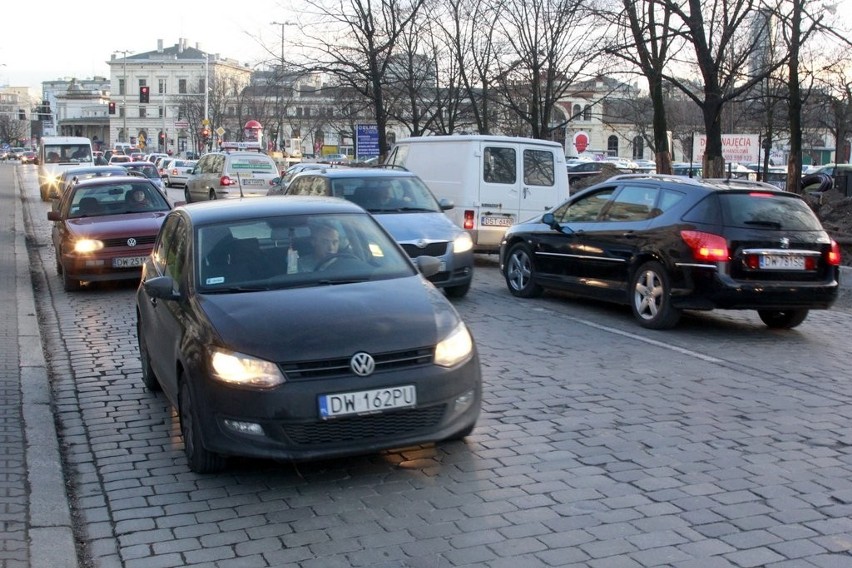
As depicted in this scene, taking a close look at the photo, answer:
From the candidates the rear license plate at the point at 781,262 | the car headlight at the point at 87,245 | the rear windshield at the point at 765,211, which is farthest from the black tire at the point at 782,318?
the car headlight at the point at 87,245

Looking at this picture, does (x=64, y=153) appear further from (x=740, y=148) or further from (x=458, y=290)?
(x=458, y=290)

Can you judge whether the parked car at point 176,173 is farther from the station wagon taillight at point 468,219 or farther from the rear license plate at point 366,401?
the rear license plate at point 366,401

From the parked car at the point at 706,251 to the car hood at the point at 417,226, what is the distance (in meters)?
1.83

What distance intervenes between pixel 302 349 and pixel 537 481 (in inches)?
59.2

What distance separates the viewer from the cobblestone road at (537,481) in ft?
15.3

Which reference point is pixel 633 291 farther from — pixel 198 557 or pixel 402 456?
pixel 198 557

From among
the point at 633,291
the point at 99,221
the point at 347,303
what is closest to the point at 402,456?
the point at 347,303

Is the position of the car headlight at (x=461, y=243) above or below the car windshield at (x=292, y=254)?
below

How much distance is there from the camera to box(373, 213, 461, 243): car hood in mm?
12281

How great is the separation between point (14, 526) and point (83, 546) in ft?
1.38

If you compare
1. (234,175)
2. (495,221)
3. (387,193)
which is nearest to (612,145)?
(234,175)

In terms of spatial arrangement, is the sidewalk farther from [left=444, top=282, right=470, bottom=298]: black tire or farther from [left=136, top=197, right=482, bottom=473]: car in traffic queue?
[left=444, top=282, right=470, bottom=298]: black tire

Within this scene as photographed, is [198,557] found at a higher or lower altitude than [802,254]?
lower

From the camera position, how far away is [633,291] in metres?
10.8
